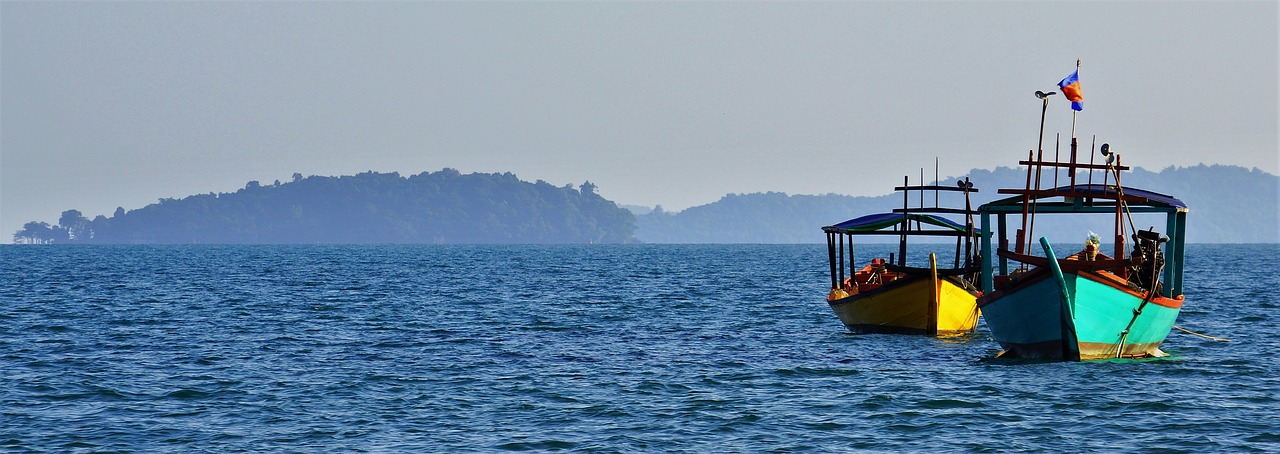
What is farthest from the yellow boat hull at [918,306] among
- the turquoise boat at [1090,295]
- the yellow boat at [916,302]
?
the turquoise boat at [1090,295]

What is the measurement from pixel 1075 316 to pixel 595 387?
8.80 m

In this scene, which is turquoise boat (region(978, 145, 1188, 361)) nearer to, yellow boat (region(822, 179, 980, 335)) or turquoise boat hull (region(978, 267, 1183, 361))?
turquoise boat hull (region(978, 267, 1183, 361))

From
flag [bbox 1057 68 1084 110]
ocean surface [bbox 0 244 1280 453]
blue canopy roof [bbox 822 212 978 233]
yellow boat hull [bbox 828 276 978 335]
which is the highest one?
flag [bbox 1057 68 1084 110]

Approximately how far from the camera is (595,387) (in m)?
23.6

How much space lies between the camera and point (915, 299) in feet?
109

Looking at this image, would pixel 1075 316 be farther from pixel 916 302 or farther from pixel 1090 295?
pixel 916 302

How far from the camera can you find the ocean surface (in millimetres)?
18672

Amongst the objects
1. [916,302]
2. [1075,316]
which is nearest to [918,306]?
[916,302]

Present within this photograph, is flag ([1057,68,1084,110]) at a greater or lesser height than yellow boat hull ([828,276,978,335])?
greater

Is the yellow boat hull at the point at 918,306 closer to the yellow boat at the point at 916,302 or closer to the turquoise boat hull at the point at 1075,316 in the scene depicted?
the yellow boat at the point at 916,302

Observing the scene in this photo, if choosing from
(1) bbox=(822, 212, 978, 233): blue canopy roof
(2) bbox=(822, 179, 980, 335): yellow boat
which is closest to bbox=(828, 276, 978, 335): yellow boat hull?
(2) bbox=(822, 179, 980, 335): yellow boat

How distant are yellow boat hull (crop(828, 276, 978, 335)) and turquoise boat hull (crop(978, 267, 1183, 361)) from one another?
20.0ft

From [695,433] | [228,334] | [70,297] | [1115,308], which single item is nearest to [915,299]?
[1115,308]

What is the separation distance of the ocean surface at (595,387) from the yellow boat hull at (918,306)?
0.77 m
